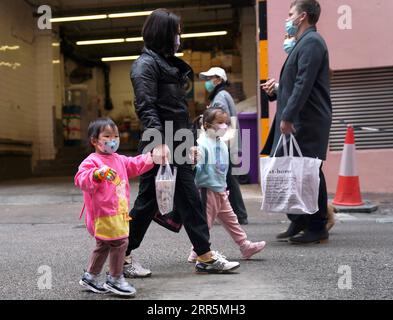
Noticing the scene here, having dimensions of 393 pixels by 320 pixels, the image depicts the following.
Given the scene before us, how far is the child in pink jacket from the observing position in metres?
3.08

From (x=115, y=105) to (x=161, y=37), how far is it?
19578mm

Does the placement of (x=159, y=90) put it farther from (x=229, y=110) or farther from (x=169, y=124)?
(x=229, y=110)

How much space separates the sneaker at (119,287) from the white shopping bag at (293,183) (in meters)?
1.66

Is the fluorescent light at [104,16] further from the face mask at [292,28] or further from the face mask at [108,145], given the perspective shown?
the face mask at [108,145]

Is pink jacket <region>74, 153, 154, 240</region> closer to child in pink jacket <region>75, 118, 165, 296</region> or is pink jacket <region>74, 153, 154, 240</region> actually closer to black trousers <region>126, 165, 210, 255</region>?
child in pink jacket <region>75, 118, 165, 296</region>

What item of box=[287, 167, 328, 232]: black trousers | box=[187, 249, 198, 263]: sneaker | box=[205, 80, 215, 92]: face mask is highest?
box=[205, 80, 215, 92]: face mask

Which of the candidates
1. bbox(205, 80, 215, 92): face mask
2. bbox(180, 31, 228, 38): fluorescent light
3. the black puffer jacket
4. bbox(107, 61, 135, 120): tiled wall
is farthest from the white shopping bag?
bbox(107, 61, 135, 120): tiled wall

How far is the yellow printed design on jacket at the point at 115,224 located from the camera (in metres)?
3.12

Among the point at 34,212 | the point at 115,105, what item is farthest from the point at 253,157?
the point at 115,105

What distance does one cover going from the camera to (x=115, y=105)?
22859 mm

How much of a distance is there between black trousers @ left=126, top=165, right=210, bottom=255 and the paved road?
11.3 inches

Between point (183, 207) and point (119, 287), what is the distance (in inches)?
29.4

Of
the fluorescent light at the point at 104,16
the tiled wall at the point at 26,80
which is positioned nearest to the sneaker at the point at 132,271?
the tiled wall at the point at 26,80

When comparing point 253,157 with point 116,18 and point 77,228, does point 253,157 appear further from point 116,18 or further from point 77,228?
point 116,18
